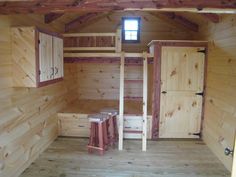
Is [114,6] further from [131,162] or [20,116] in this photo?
[131,162]

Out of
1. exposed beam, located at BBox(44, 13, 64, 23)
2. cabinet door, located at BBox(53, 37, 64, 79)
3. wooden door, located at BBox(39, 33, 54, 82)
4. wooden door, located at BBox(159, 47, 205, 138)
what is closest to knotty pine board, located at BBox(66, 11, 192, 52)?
wooden door, located at BBox(159, 47, 205, 138)

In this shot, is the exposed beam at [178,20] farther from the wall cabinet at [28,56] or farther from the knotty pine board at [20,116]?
the wall cabinet at [28,56]

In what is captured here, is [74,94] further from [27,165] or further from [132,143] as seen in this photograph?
[27,165]

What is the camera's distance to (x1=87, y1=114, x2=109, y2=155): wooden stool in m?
3.59

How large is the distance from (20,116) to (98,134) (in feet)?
4.01

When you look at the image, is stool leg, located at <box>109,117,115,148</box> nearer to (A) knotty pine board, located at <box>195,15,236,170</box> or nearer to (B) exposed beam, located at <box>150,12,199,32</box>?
(A) knotty pine board, located at <box>195,15,236,170</box>

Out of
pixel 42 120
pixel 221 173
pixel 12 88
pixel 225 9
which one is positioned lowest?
pixel 221 173

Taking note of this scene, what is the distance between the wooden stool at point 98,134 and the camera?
3.59m

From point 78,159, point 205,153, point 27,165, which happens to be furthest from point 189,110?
point 27,165

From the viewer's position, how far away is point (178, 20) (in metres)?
4.95

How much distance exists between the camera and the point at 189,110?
423cm


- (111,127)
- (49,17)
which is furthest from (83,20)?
A: (111,127)

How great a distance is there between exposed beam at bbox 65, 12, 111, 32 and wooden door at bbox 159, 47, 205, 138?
6.22 ft

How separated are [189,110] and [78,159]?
7.16 ft
